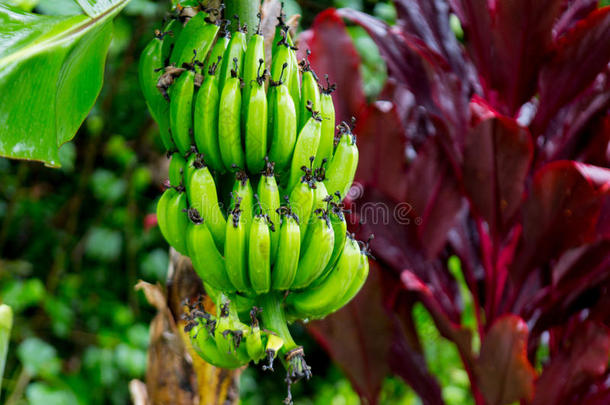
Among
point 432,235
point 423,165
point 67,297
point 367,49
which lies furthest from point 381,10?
point 67,297

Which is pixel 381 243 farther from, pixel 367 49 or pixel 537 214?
pixel 367 49

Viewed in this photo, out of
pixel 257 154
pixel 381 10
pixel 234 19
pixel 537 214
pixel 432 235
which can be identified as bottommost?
pixel 432 235

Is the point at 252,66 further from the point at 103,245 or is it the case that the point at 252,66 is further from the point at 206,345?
the point at 103,245

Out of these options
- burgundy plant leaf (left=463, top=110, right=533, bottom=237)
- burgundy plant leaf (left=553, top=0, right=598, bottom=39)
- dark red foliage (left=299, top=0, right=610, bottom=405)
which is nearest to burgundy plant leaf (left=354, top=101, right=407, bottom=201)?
dark red foliage (left=299, top=0, right=610, bottom=405)

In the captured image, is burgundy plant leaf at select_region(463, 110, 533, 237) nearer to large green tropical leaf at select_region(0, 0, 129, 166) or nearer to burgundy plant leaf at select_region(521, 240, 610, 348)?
burgundy plant leaf at select_region(521, 240, 610, 348)

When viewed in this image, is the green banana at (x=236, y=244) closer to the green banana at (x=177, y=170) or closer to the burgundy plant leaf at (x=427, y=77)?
the green banana at (x=177, y=170)

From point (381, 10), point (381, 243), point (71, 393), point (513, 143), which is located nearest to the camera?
point (513, 143)

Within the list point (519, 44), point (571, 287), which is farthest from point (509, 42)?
point (571, 287)
